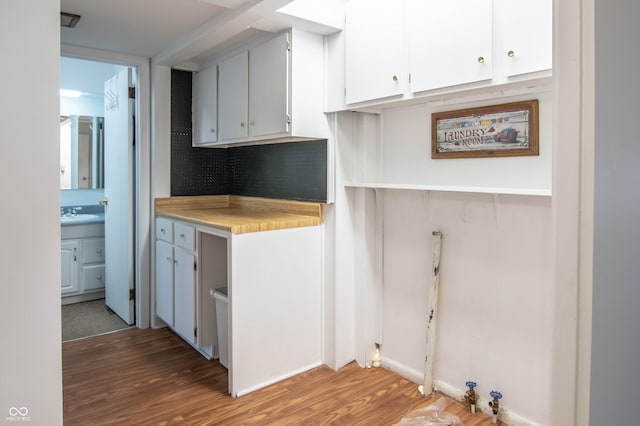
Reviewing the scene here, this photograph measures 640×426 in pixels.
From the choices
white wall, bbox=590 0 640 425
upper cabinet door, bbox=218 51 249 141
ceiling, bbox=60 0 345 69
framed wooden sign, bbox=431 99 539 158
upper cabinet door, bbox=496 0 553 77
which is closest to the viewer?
white wall, bbox=590 0 640 425

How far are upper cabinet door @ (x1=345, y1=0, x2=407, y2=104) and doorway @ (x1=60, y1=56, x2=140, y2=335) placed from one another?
77.0 inches

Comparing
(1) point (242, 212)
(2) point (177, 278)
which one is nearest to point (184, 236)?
(2) point (177, 278)

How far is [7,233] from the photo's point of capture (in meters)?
1.33

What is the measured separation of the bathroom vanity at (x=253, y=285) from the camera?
2.48 metres

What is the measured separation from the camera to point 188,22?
2689 millimetres

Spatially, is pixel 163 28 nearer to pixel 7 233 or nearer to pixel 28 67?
pixel 28 67

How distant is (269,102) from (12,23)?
156 cm

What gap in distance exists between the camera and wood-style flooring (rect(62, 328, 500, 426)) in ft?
7.34

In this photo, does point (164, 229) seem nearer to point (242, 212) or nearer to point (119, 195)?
point (242, 212)

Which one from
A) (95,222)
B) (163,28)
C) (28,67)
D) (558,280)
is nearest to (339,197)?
(163,28)

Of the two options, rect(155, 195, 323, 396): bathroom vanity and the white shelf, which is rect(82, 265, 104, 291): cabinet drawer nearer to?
rect(155, 195, 323, 396): bathroom vanity

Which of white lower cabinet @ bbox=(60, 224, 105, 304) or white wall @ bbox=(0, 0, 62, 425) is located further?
white lower cabinet @ bbox=(60, 224, 105, 304)

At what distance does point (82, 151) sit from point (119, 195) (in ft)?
4.82

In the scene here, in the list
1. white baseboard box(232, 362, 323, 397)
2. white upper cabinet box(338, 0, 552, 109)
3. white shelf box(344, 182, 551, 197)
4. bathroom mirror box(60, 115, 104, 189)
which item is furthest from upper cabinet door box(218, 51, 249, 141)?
bathroom mirror box(60, 115, 104, 189)
